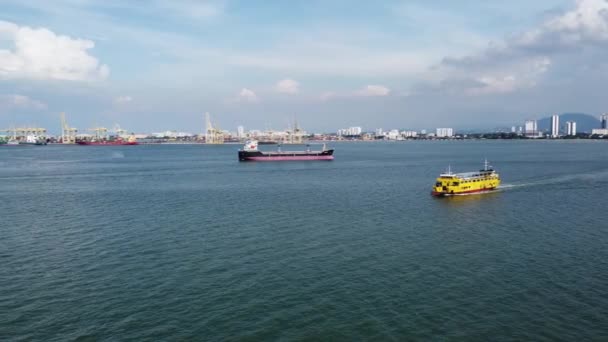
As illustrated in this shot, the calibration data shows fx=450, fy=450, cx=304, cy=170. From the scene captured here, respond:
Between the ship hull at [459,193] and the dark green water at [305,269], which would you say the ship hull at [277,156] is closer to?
the dark green water at [305,269]

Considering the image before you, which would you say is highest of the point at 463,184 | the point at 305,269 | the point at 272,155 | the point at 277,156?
the point at 272,155

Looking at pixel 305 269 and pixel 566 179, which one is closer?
pixel 305 269

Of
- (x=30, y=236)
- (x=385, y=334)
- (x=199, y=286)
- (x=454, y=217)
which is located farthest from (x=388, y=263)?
(x=30, y=236)

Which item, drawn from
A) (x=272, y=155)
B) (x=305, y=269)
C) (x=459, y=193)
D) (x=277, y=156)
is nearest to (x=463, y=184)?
(x=459, y=193)

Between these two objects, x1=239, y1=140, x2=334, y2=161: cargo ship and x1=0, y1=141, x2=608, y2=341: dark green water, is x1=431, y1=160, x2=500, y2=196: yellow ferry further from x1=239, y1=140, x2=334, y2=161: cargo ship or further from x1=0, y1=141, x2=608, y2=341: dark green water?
x1=239, y1=140, x2=334, y2=161: cargo ship

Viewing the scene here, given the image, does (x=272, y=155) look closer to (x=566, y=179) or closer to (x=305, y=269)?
(x=566, y=179)

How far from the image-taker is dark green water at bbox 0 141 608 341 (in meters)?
16.5

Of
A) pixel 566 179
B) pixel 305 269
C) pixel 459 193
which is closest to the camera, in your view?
pixel 305 269

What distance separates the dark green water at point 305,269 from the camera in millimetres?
16547

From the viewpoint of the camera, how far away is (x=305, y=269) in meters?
22.7

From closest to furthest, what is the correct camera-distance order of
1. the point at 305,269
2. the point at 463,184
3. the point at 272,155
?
the point at 305,269, the point at 463,184, the point at 272,155

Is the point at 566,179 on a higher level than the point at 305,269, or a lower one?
higher

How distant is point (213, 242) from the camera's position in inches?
1107

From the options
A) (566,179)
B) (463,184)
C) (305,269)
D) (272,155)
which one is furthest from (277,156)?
(305,269)
